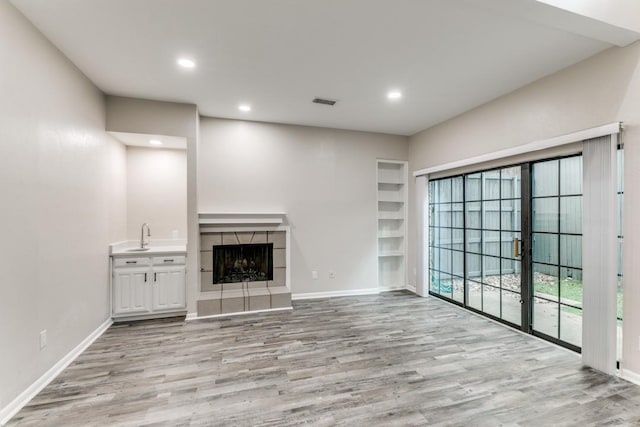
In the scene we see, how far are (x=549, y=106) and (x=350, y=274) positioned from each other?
11.6 feet

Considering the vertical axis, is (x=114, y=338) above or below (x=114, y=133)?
below

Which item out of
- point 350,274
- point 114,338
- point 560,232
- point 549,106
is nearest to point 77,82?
point 114,338

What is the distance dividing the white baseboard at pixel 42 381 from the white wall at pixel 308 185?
2074 millimetres

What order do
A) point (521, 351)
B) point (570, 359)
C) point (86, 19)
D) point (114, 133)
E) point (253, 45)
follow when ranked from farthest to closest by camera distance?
point (114, 133) → point (521, 351) → point (570, 359) → point (253, 45) → point (86, 19)

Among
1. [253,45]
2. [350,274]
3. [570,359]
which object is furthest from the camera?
[350,274]

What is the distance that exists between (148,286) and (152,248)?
25.2 inches

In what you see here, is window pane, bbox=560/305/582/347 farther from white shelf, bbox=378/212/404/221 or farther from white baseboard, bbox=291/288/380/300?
white shelf, bbox=378/212/404/221

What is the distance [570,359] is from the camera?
285cm

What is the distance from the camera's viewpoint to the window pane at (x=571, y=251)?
3006mm

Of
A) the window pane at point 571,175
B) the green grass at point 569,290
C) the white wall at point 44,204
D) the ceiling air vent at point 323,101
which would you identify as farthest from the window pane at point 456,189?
the white wall at point 44,204

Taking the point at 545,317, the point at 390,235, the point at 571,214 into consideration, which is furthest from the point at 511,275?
the point at 390,235

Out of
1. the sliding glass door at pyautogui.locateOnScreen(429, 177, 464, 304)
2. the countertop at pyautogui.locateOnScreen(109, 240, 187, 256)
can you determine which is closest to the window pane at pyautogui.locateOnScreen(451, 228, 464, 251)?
the sliding glass door at pyautogui.locateOnScreen(429, 177, 464, 304)

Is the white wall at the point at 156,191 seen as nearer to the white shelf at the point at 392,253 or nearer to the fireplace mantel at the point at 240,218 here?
the fireplace mantel at the point at 240,218

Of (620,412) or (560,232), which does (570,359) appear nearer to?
(620,412)
